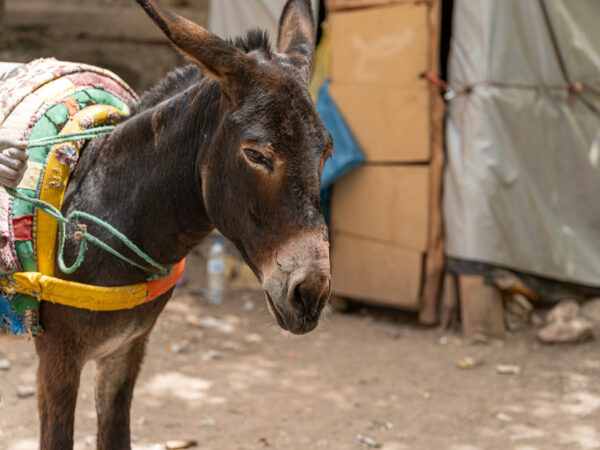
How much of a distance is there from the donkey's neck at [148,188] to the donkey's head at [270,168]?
0.62 feet

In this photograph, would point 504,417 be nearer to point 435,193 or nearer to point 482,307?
point 482,307

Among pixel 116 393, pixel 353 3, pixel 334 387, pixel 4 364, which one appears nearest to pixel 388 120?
pixel 353 3

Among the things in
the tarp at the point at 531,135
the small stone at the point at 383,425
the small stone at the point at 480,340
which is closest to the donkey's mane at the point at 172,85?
the small stone at the point at 383,425

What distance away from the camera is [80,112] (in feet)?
7.55

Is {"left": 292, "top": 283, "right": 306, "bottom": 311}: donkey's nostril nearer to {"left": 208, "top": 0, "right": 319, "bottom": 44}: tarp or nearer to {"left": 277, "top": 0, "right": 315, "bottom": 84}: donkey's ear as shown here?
{"left": 277, "top": 0, "right": 315, "bottom": 84}: donkey's ear

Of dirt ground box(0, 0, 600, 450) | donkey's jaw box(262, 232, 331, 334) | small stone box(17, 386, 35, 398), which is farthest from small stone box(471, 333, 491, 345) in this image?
donkey's jaw box(262, 232, 331, 334)

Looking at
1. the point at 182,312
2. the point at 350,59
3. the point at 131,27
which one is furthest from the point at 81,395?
the point at 131,27

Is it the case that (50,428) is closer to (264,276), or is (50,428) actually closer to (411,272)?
(264,276)

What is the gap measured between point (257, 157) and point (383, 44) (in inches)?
151

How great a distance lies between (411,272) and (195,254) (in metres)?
2.46

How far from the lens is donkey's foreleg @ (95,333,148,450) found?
2.57 meters

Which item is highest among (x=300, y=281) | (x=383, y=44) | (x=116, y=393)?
(x=383, y=44)

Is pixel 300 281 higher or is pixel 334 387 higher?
pixel 300 281

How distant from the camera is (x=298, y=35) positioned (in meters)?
2.33
